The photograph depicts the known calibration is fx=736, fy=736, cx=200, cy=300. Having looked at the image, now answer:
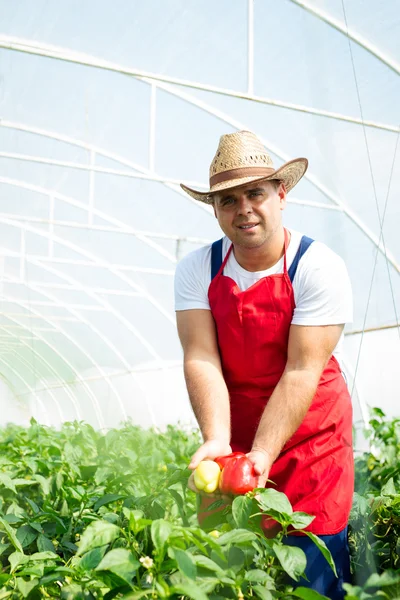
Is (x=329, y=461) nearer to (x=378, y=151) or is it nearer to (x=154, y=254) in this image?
(x=378, y=151)

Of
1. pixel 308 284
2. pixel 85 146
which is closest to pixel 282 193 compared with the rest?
pixel 308 284

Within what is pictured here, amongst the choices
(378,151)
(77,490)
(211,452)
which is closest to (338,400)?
(211,452)

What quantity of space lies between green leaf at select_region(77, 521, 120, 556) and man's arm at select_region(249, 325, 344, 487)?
47 cm

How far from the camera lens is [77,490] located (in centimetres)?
251

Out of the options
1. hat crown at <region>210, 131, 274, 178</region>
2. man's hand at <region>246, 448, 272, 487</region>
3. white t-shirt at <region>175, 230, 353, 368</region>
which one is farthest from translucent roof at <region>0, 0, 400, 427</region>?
man's hand at <region>246, 448, 272, 487</region>

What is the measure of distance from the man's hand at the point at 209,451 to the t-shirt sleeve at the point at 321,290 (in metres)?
0.43

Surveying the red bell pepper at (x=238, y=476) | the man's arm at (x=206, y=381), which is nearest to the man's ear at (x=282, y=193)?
the man's arm at (x=206, y=381)

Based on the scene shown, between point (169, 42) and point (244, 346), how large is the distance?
176 inches

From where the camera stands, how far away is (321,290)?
85.5 inches

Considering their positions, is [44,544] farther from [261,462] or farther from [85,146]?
[85,146]

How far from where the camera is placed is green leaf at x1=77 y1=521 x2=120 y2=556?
148 centimetres

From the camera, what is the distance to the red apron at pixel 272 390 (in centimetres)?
219

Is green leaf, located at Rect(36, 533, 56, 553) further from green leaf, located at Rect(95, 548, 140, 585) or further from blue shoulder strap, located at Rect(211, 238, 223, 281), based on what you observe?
blue shoulder strap, located at Rect(211, 238, 223, 281)

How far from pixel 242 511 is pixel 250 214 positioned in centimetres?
93
